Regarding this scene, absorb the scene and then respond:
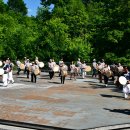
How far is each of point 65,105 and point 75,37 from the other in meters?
34.2

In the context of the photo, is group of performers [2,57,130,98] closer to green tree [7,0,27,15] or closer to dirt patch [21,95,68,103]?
dirt patch [21,95,68,103]

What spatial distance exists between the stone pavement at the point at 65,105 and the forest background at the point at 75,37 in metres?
14.1

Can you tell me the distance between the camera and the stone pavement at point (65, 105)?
1659 cm

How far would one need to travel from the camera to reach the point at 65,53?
48156mm

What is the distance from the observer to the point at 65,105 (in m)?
20.3

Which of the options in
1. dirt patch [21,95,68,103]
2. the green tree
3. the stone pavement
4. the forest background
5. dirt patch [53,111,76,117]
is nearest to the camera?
the stone pavement

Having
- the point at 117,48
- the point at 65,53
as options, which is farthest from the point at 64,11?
the point at 117,48

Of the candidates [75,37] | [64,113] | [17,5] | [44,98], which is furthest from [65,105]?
[17,5]

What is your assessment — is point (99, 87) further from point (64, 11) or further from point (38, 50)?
point (64, 11)

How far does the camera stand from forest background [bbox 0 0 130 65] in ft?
141

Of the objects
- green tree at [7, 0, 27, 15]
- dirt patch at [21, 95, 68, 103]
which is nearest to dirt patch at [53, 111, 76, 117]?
dirt patch at [21, 95, 68, 103]

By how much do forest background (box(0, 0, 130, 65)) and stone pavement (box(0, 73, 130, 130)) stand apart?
46.3ft

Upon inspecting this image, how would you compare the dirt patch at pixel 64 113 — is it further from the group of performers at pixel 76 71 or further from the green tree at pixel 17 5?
the green tree at pixel 17 5

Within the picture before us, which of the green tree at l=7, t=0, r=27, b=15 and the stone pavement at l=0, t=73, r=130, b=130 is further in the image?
the green tree at l=7, t=0, r=27, b=15
